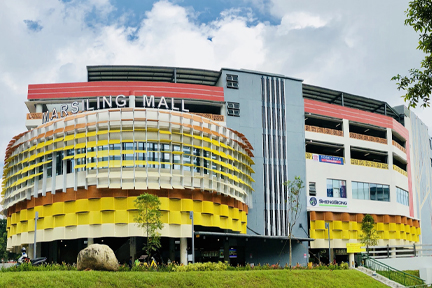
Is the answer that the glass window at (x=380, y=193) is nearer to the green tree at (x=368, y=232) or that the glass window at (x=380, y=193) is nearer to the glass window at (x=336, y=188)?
the glass window at (x=336, y=188)

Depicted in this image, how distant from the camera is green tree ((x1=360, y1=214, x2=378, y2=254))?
65250mm

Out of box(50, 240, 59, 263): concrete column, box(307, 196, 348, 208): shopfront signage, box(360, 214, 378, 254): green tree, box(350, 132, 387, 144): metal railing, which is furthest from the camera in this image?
box(350, 132, 387, 144): metal railing

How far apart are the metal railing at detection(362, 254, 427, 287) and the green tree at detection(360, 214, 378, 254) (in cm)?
1314

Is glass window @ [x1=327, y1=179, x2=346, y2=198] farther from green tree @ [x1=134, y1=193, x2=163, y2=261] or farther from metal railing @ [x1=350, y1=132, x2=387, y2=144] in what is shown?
green tree @ [x1=134, y1=193, x2=163, y2=261]

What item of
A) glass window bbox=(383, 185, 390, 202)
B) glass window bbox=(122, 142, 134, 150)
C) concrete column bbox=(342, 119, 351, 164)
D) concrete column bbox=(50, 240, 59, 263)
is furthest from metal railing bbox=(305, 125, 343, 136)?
concrete column bbox=(50, 240, 59, 263)

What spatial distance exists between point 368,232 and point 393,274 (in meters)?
17.3

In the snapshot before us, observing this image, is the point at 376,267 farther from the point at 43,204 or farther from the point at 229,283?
the point at 43,204

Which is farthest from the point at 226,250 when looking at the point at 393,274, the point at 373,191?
the point at 373,191

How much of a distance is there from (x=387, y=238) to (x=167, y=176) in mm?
40501

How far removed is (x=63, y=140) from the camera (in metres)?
49.2

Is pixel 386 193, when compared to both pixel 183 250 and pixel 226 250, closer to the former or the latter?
pixel 226 250

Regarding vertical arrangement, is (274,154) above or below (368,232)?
above

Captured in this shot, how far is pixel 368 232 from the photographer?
2586 inches

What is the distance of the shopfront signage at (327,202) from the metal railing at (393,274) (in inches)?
667
